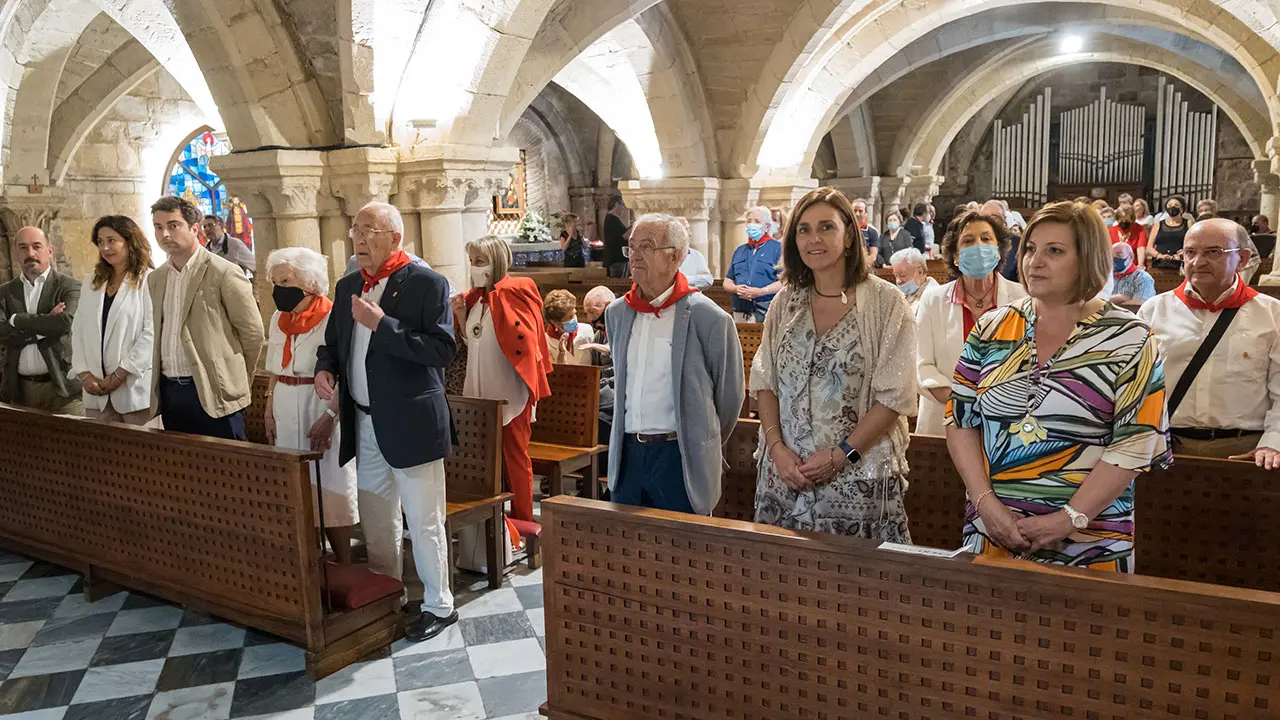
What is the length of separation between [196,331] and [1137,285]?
5147mm

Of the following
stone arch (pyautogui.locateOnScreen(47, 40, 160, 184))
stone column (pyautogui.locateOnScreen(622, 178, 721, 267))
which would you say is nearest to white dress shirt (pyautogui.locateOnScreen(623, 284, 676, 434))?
stone column (pyautogui.locateOnScreen(622, 178, 721, 267))

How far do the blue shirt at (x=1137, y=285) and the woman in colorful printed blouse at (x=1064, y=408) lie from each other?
3776 millimetres

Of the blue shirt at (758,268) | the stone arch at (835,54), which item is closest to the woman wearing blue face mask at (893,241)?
the stone arch at (835,54)

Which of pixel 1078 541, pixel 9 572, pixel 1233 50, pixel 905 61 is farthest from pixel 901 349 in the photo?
pixel 905 61

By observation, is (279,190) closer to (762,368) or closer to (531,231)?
(762,368)

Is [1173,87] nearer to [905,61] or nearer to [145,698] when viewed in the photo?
A: [905,61]

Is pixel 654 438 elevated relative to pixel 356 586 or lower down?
elevated

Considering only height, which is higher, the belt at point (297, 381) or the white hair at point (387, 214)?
the white hair at point (387, 214)

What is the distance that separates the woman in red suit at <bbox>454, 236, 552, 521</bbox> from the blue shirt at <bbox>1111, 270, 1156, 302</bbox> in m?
3.65

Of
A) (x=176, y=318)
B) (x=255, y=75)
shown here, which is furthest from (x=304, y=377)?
(x=255, y=75)

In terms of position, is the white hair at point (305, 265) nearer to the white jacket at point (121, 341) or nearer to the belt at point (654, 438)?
the white jacket at point (121, 341)

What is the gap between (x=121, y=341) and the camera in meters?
4.02

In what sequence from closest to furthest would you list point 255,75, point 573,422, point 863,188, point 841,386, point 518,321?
point 841,386 → point 518,321 → point 573,422 → point 255,75 → point 863,188

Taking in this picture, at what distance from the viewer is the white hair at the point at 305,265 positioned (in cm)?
373
